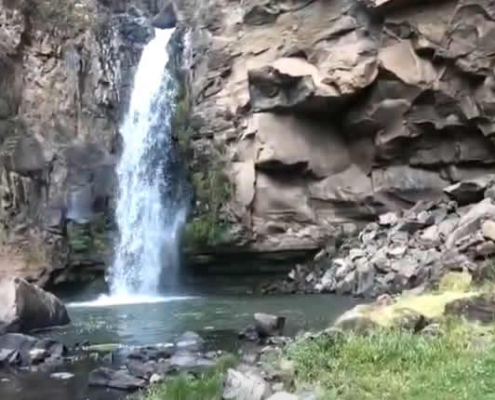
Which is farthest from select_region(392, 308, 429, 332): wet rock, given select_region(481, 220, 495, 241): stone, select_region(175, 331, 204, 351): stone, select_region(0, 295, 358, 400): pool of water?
select_region(481, 220, 495, 241): stone

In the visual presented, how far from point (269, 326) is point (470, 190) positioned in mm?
13354

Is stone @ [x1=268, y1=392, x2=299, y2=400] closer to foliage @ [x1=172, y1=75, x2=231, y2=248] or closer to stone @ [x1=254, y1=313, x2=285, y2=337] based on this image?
stone @ [x1=254, y1=313, x2=285, y2=337]

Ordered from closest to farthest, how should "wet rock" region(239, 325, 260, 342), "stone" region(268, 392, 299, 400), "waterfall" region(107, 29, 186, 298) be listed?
"stone" region(268, 392, 299, 400) < "wet rock" region(239, 325, 260, 342) < "waterfall" region(107, 29, 186, 298)

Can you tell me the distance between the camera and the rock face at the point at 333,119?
91.6ft

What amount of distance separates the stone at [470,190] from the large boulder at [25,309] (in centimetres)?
1431

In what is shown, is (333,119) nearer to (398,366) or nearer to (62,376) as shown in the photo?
(62,376)

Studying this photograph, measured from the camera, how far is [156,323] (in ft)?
63.5

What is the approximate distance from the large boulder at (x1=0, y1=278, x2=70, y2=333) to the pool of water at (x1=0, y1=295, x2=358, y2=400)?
0.48m

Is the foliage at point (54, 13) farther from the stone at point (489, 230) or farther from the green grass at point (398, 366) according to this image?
the green grass at point (398, 366)

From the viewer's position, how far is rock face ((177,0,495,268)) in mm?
27922

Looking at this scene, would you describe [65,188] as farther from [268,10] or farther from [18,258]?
[268,10]

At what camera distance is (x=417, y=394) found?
A: 7.60m

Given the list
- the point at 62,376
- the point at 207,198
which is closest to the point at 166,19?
the point at 207,198

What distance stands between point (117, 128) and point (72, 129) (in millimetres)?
1943
